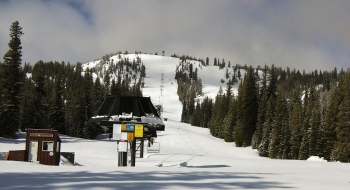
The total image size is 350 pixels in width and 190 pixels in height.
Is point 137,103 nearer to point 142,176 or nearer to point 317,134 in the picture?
point 142,176

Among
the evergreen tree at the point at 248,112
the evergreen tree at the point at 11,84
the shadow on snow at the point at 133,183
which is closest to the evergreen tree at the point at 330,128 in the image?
the evergreen tree at the point at 248,112

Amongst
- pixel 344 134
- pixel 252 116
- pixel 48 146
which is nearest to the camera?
pixel 48 146

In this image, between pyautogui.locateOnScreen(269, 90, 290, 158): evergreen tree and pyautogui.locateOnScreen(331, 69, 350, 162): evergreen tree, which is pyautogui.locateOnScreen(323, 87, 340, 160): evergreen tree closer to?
pyautogui.locateOnScreen(331, 69, 350, 162): evergreen tree

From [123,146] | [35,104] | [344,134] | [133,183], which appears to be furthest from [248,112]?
[133,183]

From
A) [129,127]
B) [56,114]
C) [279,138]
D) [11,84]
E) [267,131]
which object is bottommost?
[279,138]

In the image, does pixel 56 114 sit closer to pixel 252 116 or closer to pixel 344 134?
pixel 252 116

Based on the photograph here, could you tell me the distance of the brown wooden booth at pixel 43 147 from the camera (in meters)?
22.6

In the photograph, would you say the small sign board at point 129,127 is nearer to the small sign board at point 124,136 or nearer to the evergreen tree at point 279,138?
the small sign board at point 124,136

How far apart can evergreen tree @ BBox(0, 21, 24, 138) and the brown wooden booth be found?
20.4m

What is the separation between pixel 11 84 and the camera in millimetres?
42062

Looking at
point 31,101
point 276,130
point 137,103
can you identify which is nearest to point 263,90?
point 276,130

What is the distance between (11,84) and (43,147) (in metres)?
22.7

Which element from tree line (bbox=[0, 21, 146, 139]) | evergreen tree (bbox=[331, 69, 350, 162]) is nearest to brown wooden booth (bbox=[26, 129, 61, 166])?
tree line (bbox=[0, 21, 146, 139])

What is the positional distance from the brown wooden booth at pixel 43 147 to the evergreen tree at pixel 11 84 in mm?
20422
